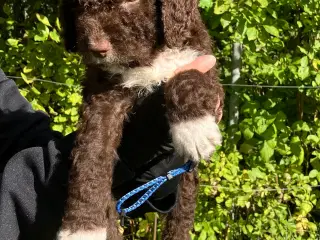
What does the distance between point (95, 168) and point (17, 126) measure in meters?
0.72

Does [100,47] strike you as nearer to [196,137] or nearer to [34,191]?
[196,137]

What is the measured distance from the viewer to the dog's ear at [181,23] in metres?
2.35

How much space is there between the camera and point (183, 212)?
2811 mm

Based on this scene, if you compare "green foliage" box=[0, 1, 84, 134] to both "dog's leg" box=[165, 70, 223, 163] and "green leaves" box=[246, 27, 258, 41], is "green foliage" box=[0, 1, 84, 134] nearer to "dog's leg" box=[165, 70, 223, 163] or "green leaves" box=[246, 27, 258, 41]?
"green leaves" box=[246, 27, 258, 41]

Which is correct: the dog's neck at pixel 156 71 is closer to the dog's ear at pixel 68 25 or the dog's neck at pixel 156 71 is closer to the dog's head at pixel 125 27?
the dog's head at pixel 125 27

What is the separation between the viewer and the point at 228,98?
5.83m

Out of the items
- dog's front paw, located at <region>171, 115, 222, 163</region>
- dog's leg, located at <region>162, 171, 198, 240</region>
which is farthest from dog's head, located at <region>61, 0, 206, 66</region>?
dog's leg, located at <region>162, 171, 198, 240</region>

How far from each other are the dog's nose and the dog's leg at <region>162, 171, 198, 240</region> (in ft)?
2.67

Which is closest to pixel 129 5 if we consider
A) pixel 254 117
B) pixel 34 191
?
pixel 34 191

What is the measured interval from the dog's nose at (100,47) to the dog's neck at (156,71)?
0.18m

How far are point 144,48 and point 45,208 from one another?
73cm

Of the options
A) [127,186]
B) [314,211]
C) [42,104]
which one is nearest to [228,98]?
[314,211]

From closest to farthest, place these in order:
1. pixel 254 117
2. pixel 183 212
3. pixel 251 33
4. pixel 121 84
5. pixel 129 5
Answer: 1. pixel 129 5
2. pixel 121 84
3. pixel 183 212
4. pixel 251 33
5. pixel 254 117

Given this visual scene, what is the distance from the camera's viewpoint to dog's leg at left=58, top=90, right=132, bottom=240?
2.23 metres
